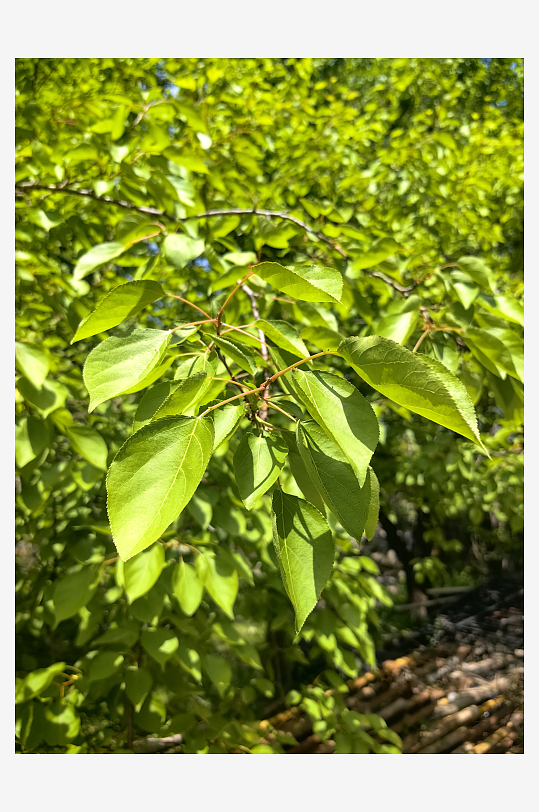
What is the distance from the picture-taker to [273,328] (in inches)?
19.5

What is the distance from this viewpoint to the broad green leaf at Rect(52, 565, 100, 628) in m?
1.01

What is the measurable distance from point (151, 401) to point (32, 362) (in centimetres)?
44

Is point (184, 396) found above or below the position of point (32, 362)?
below

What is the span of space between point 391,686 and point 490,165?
3.21 metres

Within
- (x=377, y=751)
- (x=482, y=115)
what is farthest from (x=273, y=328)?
(x=482, y=115)

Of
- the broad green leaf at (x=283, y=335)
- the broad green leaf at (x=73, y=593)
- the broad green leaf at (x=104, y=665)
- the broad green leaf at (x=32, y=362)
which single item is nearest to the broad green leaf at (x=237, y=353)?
the broad green leaf at (x=283, y=335)

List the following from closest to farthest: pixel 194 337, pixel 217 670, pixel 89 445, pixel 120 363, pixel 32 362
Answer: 1. pixel 120 363
2. pixel 194 337
3. pixel 32 362
4. pixel 89 445
5. pixel 217 670

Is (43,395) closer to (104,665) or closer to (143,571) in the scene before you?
(143,571)

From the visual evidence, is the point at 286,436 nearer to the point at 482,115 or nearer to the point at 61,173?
the point at 61,173

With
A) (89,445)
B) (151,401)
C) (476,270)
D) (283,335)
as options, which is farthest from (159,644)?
(476,270)

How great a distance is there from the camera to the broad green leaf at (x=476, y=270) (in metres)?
0.90

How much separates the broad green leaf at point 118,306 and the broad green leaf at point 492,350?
0.50 meters

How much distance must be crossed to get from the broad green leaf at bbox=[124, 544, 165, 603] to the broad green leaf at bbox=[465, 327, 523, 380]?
68cm

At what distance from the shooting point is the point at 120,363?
1.63ft
